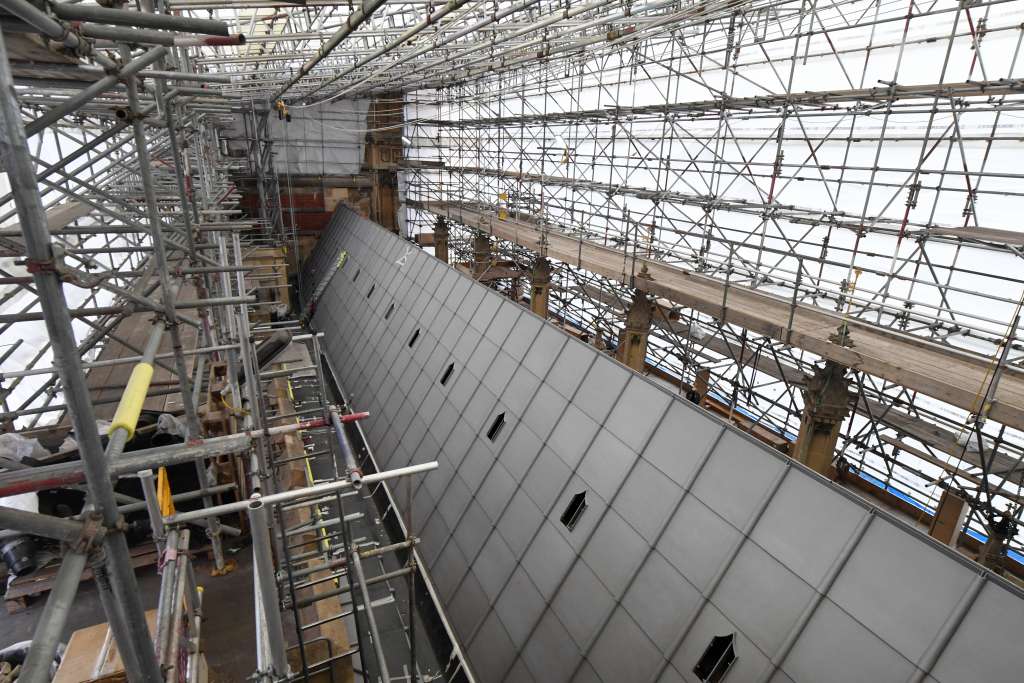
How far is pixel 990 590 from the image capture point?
3.11 metres

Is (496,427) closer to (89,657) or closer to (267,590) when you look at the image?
(267,590)

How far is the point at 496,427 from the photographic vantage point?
724 cm

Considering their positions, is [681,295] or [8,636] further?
[681,295]

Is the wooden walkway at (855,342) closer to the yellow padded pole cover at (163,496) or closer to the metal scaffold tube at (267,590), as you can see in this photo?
the metal scaffold tube at (267,590)

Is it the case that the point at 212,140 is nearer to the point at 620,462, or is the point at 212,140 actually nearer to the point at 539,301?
the point at 539,301

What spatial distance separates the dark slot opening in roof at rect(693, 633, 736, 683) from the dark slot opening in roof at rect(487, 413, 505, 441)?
361 centimetres

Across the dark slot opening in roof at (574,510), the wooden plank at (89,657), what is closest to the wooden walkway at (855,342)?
the dark slot opening in roof at (574,510)

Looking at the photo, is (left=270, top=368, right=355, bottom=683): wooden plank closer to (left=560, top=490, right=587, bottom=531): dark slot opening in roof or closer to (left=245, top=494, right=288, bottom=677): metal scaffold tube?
(left=245, top=494, right=288, bottom=677): metal scaffold tube

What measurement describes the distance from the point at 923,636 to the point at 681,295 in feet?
20.1

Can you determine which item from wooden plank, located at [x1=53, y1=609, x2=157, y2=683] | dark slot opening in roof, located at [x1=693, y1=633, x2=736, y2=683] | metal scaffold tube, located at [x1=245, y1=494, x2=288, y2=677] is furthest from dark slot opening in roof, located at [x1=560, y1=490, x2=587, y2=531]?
wooden plank, located at [x1=53, y1=609, x2=157, y2=683]

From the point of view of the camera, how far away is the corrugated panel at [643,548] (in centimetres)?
335

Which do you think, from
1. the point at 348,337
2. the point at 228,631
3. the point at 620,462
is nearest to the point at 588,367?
the point at 620,462

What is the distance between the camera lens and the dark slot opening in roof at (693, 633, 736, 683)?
3.91 m

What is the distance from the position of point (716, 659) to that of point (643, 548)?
0.99 m
